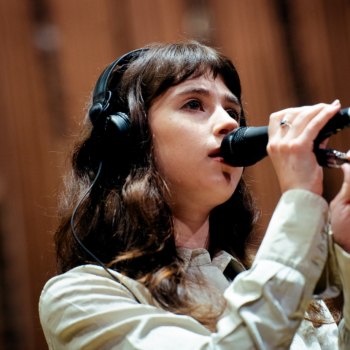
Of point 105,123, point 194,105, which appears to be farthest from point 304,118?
point 105,123

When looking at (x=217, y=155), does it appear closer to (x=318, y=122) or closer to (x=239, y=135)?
(x=239, y=135)

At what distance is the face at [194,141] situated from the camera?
868 mm

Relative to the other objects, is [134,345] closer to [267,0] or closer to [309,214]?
[309,214]

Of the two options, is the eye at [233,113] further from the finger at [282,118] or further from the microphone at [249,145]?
the finger at [282,118]

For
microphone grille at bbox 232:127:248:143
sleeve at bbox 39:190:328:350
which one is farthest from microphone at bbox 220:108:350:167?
Result: sleeve at bbox 39:190:328:350

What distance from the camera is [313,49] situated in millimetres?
1588

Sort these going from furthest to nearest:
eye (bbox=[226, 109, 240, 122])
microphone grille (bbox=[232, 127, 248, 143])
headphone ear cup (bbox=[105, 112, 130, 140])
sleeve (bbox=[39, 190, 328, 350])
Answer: eye (bbox=[226, 109, 240, 122]) < headphone ear cup (bbox=[105, 112, 130, 140]) < microphone grille (bbox=[232, 127, 248, 143]) < sleeve (bbox=[39, 190, 328, 350])

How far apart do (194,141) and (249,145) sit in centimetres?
15

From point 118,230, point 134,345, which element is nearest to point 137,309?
point 134,345

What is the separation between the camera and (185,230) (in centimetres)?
96

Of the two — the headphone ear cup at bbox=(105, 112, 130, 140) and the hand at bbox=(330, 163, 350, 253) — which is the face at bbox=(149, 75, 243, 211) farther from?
the hand at bbox=(330, 163, 350, 253)

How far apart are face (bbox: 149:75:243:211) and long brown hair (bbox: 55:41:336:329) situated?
3 cm

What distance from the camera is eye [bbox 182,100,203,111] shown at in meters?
0.95

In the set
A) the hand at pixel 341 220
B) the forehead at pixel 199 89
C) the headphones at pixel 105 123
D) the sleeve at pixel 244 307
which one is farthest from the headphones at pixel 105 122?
the hand at pixel 341 220
